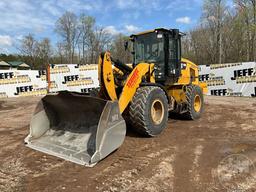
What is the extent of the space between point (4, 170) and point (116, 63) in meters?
3.11

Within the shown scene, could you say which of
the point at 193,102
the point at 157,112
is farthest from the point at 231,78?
the point at 157,112

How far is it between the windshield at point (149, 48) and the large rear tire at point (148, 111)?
1.26 meters

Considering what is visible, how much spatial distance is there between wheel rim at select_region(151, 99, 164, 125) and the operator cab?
1.01 meters

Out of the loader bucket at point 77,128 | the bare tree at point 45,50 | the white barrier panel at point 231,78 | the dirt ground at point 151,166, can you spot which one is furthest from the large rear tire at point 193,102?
the bare tree at point 45,50

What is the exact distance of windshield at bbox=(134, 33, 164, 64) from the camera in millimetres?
6824

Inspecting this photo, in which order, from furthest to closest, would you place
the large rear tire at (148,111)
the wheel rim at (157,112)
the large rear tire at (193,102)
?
the large rear tire at (193,102) < the wheel rim at (157,112) < the large rear tire at (148,111)

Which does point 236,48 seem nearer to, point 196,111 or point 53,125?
point 196,111

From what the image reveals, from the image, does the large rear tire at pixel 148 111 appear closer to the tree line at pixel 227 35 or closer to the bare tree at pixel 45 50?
the tree line at pixel 227 35

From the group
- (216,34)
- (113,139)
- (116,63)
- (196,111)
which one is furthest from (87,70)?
(216,34)

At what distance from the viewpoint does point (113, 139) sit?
4.43 metres

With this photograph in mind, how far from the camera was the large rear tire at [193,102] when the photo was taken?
7.57m

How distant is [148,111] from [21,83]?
13515 mm

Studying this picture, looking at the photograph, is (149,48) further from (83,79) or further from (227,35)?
(227,35)

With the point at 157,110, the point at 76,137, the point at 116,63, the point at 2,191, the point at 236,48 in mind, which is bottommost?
the point at 2,191
